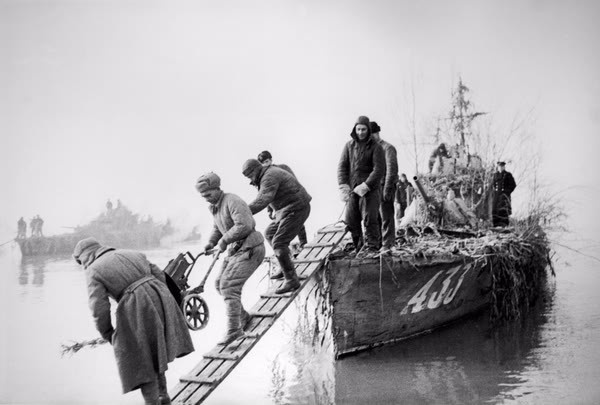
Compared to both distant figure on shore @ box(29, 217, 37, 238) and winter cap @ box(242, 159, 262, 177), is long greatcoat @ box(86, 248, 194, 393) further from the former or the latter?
distant figure on shore @ box(29, 217, 37, 238)

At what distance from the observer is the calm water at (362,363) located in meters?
4.66

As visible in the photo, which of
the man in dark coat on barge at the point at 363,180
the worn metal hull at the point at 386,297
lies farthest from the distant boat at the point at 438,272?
the man in dark coat on barge at the point at 363,180

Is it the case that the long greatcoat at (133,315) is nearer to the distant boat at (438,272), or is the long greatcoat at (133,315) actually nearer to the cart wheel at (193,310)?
the cart wheel at (193,310)

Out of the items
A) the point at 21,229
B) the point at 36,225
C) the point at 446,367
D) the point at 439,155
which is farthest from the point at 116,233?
the point at 446,367

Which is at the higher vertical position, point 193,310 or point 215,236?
point 215,236

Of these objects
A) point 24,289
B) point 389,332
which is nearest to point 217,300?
point 24,289

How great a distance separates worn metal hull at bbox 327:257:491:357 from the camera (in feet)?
17.2

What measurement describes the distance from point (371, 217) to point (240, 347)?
1768mm

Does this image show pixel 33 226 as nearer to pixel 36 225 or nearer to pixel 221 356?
pixel 36 225

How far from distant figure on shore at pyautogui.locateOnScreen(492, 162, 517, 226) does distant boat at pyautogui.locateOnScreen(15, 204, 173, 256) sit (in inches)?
198

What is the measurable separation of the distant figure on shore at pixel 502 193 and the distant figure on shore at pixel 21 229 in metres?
6.34

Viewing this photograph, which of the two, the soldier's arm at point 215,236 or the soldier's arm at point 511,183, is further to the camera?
the soldier's arm at point 511,183

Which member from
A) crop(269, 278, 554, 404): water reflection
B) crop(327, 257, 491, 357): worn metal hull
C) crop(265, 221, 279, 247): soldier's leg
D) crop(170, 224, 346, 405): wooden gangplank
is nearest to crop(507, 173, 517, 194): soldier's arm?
crop(269, 278, 554, 404): water reflection

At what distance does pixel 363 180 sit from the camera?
545cm
